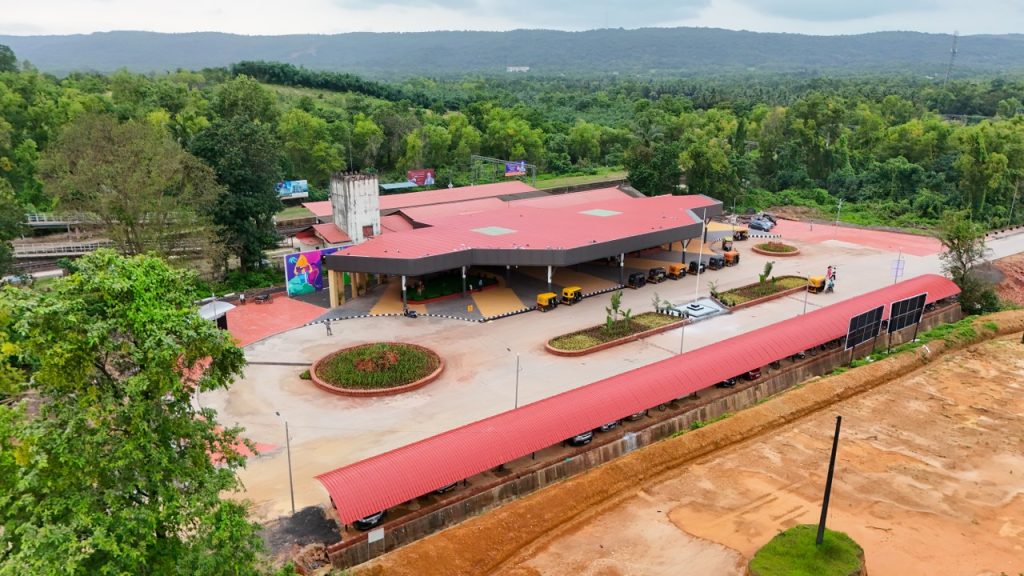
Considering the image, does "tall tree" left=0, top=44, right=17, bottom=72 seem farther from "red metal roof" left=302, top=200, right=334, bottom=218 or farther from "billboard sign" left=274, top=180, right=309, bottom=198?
"red metal roof" left=302, top=200, right=334, bottom=218

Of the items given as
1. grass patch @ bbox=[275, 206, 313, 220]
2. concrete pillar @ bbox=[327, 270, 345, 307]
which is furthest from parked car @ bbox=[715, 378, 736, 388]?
grass patch @ bbox=[275, 206, 313, 220]

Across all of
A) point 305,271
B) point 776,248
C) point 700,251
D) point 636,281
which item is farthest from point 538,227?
point 776,248

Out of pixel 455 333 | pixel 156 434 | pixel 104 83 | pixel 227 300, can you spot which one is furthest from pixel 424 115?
pixel 156 434

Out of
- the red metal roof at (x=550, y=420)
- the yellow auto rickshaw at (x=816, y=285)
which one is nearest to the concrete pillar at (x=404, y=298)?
the red metal roof at (x=550, y=420)

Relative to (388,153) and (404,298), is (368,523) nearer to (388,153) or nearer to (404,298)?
(404,298)

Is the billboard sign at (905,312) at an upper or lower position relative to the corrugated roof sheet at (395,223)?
lower

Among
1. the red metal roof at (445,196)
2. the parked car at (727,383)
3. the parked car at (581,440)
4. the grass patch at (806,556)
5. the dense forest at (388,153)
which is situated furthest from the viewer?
the red metal roof at (445,196)

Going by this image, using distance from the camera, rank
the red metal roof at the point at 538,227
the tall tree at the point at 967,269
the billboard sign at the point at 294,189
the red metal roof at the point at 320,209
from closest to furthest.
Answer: the red metal roof at the point at 538,227 → the tall tree at the point at 967,269 → the red metal roof at the point at 320,209 → the billboard sign at the point at 294,189

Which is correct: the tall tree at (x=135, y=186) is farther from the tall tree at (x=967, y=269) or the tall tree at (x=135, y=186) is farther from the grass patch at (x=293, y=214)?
the tall tree at (x=967, y=269)
